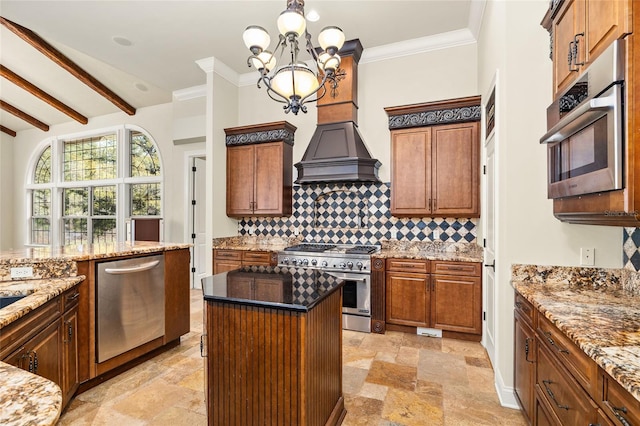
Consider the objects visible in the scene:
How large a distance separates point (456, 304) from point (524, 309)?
1.44 metres

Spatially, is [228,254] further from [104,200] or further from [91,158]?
[91,158]

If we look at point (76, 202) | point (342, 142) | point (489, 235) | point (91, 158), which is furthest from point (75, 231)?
point (489, 235)

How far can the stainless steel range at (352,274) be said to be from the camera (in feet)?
11.9

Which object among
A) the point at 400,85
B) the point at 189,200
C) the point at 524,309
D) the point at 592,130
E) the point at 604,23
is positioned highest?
the point at 400,85

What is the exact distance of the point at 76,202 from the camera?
7578 mm

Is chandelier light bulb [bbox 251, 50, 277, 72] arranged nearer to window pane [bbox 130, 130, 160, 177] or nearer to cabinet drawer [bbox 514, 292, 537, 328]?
cabinet drawer [bbox 514, 292, 537, 328]

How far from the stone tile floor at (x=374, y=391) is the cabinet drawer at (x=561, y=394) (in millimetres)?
616

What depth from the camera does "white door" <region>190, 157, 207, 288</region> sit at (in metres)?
5.87

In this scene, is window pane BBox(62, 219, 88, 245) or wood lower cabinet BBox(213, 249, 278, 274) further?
window pane BBox(62, 219, 88, 245)

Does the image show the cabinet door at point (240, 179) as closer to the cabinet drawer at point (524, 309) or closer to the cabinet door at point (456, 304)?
the cabinet door at point (456, 304)

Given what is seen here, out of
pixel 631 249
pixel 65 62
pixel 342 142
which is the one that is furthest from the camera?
pixel 65 62

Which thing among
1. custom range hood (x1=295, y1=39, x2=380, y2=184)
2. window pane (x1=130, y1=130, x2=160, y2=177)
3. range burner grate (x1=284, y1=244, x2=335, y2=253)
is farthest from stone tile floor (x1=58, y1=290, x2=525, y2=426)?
window pane (x1=130, y1=130, x2=160, y2=177)

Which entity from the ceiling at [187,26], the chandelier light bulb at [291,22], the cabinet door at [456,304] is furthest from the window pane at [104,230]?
the cabinet door at [456,304]

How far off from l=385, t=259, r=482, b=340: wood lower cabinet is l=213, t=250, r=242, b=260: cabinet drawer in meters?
2.07
